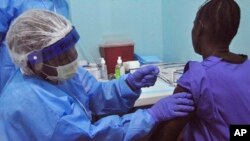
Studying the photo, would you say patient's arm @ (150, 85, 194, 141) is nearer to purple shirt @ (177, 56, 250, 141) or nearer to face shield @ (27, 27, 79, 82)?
purple shirt @ (177, 56, 250, 141)

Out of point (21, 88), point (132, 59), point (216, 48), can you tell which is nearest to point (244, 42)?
point (216, 48)

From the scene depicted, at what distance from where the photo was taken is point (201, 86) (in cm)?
117

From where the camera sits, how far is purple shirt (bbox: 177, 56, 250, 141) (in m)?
1.17

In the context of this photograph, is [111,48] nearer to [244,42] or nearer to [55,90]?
[244,42]

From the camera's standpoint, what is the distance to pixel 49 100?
116 cm

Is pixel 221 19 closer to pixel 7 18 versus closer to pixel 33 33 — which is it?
pixel 33 33

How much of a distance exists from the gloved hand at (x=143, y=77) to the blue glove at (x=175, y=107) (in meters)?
0.30

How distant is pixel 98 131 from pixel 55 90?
9.6 inches

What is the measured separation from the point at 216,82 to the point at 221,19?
0.25 metres

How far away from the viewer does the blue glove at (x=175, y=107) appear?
3.85ft

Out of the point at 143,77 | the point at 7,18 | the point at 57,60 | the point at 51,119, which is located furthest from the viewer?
the point at 7,18

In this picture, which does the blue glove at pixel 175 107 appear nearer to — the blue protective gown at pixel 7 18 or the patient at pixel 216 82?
the patient at pixel 216 82

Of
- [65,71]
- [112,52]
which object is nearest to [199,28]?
[65,71]

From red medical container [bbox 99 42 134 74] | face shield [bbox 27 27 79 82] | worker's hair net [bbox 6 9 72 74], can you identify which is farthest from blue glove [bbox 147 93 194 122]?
red medical container [bbox 99 42 134 74]
